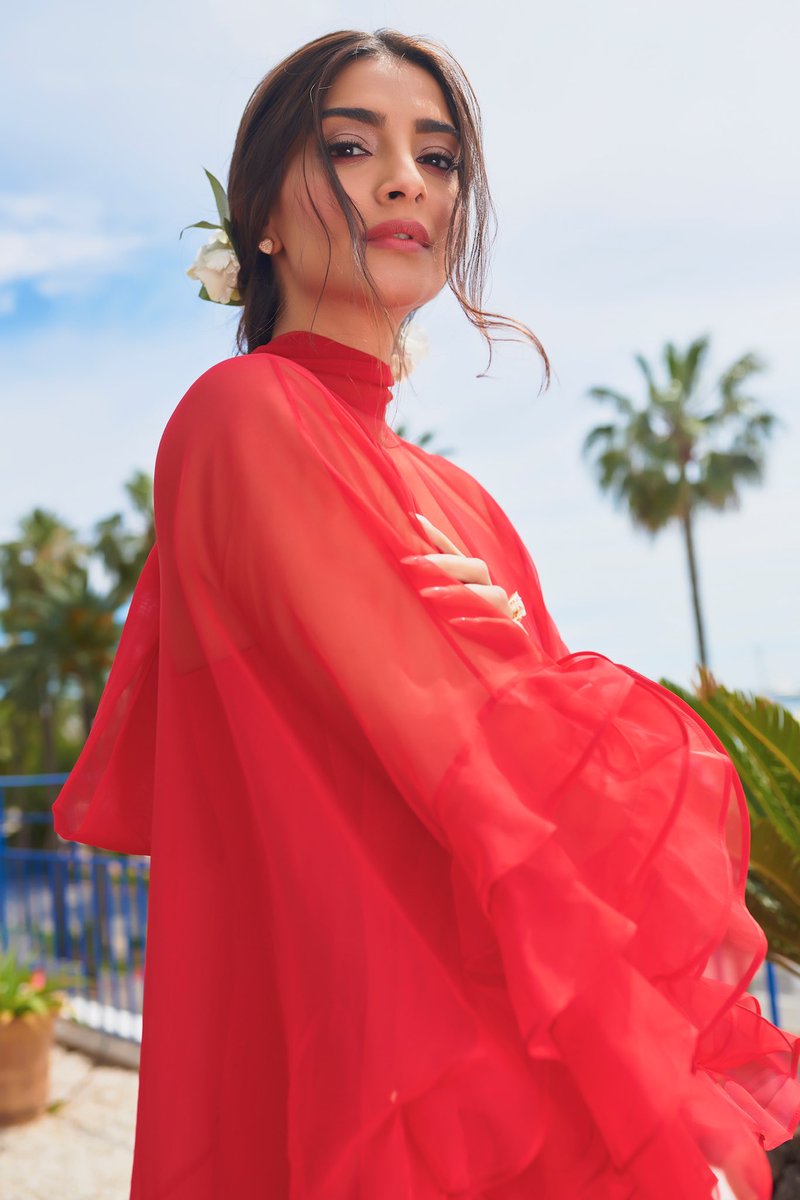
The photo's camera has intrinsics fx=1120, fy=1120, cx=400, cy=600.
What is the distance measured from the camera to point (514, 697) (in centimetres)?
108

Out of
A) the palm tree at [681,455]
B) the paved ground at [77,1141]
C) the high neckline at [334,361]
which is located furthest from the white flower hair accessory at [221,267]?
the palm tree at [681,455]

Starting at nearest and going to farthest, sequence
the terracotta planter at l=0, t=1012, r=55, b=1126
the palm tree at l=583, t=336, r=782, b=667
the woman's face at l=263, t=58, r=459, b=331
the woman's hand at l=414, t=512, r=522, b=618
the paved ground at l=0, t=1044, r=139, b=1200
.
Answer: the woman's hand at l=414, t=512, r=522, b=618 → the woman's face at l=263, t=58, r=459, b=331 → the paved ground at l=0, t=1044, r=139, b=1200 → the terracotta planter at l=0, t=1012, r=55, b=1126 → the palm tree at l=583, t=336, r=782, b=667

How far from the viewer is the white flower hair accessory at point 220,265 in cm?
A: 164

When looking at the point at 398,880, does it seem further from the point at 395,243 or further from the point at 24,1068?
the point at 24,1068

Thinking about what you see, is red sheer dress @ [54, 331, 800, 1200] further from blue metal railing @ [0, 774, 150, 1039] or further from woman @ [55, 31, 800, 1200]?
blue metal railing @ [0, 774, 150, 1039]

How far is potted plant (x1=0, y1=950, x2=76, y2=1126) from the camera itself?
5273mm

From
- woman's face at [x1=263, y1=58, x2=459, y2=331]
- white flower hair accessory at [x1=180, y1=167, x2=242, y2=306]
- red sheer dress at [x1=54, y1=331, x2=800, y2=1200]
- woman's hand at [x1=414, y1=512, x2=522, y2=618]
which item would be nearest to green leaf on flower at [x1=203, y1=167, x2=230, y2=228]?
white flower hair accessory at [x1=180, y1=167, x2=242, y2=306]

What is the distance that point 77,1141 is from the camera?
16.5 ft

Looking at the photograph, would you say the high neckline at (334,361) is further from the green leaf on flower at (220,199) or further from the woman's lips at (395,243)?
the green leaf on flower at (220,199)

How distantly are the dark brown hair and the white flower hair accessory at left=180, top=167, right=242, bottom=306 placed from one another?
18 millimetres

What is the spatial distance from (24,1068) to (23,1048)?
3.7 inches

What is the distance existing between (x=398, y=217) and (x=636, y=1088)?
1.04 m

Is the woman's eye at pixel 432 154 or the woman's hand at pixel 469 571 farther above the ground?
the woman's eye at pixel 432 154

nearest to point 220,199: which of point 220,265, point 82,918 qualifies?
point 220,265
